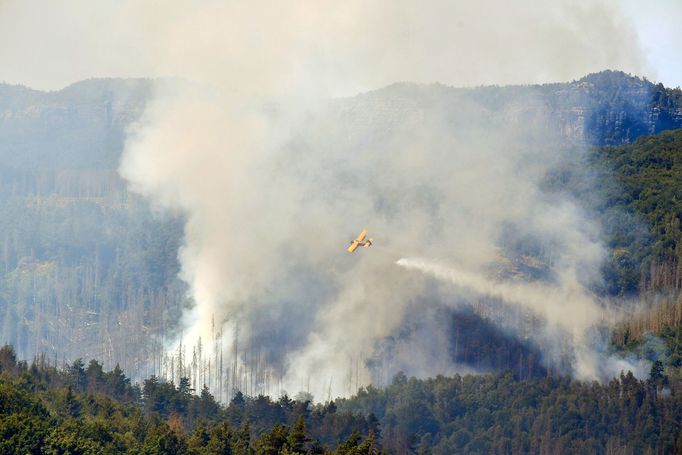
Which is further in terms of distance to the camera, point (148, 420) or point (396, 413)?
point (396, 413)

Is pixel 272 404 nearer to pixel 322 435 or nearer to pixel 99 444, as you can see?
pixel 322 435

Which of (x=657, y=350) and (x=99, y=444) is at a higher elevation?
(x=657, y=350)

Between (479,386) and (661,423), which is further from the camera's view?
(479,386)

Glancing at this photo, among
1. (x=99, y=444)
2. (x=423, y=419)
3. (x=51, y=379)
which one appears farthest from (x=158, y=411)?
(x=99, y=444)

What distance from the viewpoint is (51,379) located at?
18750 cm

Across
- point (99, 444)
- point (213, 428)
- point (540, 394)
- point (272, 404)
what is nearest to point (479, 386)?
point (540, 394)

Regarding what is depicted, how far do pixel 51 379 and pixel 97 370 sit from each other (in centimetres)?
767

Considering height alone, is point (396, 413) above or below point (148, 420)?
above

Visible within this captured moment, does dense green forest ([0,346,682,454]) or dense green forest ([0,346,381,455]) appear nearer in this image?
dense green forest ([0,346,381,455])

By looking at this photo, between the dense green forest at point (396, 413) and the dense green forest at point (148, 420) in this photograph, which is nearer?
the dense green forest at point (148, 420)

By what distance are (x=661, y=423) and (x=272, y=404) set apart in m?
36.0

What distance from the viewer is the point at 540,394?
7382 inches

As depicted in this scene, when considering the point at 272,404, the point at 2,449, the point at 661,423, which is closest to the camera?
the point at 2,449

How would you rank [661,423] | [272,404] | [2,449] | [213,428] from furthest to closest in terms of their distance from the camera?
[272,404] → [661,423] → [213,428] → [2,449]
